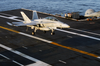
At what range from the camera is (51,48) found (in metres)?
27.1

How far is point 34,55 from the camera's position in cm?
2433

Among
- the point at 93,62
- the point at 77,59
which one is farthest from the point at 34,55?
the point at 93,62

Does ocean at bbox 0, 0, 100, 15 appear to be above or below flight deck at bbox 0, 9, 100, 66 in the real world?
above

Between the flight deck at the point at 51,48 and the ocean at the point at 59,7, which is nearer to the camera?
the flight deck at the point at 51,48

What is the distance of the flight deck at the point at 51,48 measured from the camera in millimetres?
22234

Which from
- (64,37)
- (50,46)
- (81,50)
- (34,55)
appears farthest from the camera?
(64,37)

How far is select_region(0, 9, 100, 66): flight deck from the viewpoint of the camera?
22234 mm

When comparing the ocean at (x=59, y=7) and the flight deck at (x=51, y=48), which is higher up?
the ocean at (x=59, y=7)

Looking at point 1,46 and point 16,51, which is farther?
point 1,46

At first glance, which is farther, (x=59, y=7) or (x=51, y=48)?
(x=59, y=7)

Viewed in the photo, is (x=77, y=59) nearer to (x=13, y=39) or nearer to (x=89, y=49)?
(x=89, y=49)

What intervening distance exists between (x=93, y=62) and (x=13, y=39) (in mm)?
17315

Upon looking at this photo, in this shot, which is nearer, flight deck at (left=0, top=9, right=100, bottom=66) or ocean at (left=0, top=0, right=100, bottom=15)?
flight deck at (left=0, top=9, right=100, bottom=66)

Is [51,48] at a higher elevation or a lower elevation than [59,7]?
lower
